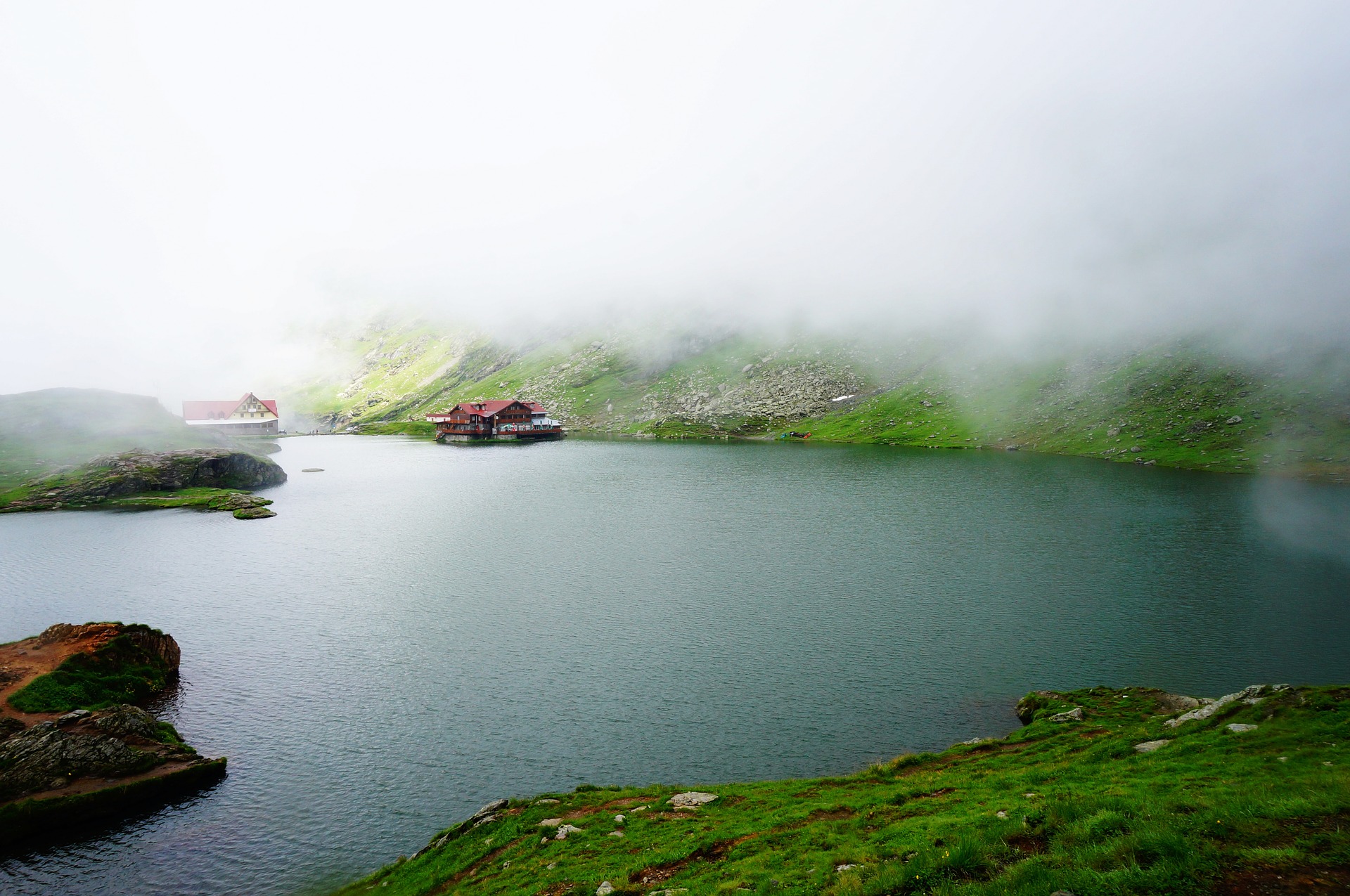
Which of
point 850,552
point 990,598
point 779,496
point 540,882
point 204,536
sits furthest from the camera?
point 779,496

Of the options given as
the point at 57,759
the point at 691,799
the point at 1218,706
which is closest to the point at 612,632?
the point at 691,799

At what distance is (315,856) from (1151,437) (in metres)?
195

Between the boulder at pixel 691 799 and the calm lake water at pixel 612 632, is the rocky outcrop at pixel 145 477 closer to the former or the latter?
the calm lake water at pixel 612 632

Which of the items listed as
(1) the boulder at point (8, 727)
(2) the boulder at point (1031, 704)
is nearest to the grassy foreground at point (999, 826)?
(2) the boulder at point (1031, 704)

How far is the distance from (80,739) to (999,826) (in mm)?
48197

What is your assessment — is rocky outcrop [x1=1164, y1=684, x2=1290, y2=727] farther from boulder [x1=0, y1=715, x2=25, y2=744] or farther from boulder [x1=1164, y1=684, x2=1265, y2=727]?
boulder [x1=0, y1=715, x2=25, y2=744]

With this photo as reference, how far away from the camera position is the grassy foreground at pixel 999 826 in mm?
13781

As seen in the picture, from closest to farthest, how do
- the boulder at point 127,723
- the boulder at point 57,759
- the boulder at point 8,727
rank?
the boulder at point 57,759 < the boulder at point 8,727 < the boulder at point 127,723

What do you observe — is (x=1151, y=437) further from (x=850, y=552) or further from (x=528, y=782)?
(x=528, y=782)

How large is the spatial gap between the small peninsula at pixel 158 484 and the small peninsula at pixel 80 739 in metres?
73.5

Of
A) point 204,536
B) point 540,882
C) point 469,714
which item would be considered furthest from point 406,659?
point 204,536

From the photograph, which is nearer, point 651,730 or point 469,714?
point 651,730

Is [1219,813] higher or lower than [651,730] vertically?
higher

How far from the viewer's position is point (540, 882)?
21734 millimetres
